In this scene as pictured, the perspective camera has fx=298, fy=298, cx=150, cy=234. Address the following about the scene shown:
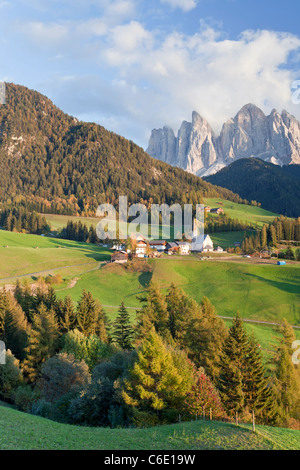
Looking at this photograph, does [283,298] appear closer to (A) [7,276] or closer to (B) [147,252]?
(B) [147,252]

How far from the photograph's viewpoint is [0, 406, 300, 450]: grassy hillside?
13859mm

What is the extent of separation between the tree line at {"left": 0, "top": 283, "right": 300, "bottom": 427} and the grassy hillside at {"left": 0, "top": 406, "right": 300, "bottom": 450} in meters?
5.88

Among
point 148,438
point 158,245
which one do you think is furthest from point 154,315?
point 158,245

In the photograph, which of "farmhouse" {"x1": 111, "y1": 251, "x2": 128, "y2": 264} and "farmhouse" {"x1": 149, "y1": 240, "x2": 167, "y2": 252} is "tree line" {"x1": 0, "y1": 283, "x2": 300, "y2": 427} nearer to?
"farmhouse" {"x1": 111, "y1": 251, "x2": 128, "y2": 264}

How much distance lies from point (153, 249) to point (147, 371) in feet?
273

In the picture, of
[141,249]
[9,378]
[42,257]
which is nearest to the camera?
[9,378]

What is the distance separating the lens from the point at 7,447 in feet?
43.4

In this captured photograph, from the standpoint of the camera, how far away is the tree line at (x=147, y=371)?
23.3m

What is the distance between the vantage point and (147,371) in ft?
79.6

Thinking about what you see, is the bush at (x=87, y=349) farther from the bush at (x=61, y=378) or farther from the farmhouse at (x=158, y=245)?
the farmhouse at (x=158, y=245)

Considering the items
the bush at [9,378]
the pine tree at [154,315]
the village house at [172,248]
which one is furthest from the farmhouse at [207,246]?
the bush at [9,378]

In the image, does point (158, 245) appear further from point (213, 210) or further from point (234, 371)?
point (234, 371)

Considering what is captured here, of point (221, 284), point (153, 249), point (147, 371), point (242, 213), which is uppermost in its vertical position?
point (242, 213)

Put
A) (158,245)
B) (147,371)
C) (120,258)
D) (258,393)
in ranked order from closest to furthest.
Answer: (147,371)
(258,393)
(120,258)
(158,245)
